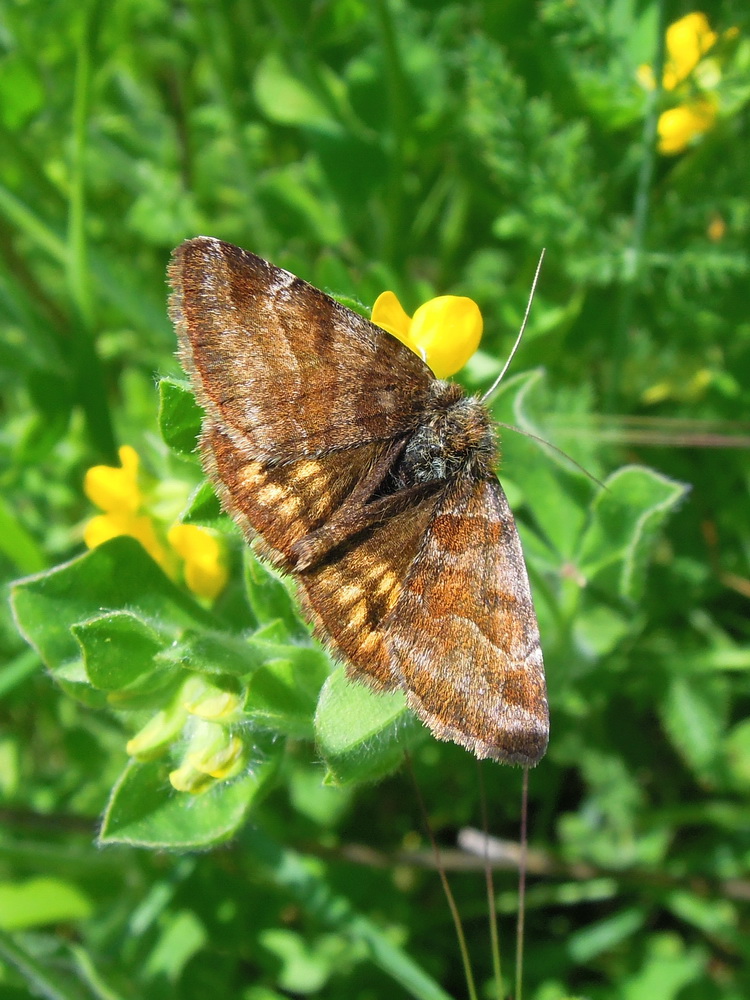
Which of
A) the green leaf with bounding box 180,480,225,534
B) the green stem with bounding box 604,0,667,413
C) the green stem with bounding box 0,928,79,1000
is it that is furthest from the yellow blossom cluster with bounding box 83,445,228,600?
the green stem with bounding box 604,0,667,413

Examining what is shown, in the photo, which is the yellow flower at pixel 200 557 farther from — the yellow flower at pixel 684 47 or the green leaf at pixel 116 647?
the yellow flower at pixel 684 47

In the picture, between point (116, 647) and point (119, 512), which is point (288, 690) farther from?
point (119, 512)

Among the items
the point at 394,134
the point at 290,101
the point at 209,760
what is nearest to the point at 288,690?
the point at 209,760

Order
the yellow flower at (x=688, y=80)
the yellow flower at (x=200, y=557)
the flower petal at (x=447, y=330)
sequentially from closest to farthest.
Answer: the flower petal at (x=447, y=330) < the yellow flower at (x=200, y=557) < the yellow flower at (x=688, y=80)

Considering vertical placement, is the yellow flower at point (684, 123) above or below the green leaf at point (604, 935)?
above

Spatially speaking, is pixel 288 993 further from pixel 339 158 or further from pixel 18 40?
pixel 18 40

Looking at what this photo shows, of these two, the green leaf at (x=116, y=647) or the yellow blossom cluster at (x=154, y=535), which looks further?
the yellow blossom cluster at (x=154, y=535)

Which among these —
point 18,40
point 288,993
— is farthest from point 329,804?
point 18,40

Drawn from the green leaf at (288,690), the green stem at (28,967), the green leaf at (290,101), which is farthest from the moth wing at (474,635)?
the green leaf at (290,101)
